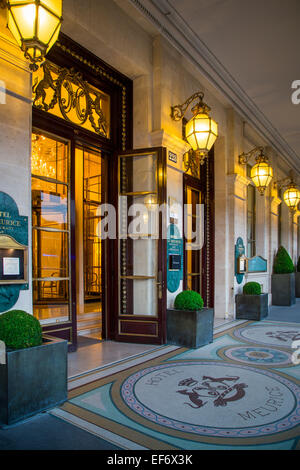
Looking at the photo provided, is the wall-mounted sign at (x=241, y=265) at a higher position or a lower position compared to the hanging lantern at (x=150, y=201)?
lower

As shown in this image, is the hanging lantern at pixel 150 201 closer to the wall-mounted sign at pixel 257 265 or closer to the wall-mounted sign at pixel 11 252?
the wall-mounted sign at pixel 11 252

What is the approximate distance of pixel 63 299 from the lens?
5.25m

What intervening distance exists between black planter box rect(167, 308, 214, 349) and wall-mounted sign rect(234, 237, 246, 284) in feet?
10.1

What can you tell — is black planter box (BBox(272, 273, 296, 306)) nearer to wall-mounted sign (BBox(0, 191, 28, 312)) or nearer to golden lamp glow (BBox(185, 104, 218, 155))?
golden lamp glow (BBox(185, 104, 218, 155))

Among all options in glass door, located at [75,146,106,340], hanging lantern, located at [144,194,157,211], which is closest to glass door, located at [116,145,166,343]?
hanging lantern, located at [144,194,157,211]

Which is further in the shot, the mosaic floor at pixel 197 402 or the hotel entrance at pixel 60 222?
the hotel entrance at pixel 60 222

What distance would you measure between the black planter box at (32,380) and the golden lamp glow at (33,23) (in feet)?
8.25

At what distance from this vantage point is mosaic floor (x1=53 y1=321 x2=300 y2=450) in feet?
8.71

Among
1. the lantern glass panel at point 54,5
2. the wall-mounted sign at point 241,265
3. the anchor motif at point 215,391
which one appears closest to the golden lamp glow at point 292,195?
the wall-mounted sign at point 241,265

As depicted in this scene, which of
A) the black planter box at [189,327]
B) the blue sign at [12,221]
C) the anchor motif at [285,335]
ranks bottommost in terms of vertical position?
the anchor motif at [285,335]

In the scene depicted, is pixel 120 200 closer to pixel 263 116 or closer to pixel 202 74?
pixel 202 74

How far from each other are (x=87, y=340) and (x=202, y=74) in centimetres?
545

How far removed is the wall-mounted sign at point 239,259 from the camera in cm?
852

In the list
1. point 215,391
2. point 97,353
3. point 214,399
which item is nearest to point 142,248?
point 97,353
